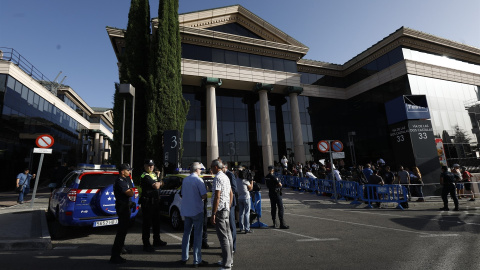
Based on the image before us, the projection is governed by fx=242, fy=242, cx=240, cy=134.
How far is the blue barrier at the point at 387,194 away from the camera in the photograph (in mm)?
10805

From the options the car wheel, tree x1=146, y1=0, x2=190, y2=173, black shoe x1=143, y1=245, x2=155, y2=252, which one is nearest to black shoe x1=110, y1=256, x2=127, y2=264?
black shoe x1=143, y1=245, x2=155, y2=252

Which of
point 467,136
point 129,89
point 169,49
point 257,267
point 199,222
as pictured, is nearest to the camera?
point 257,267

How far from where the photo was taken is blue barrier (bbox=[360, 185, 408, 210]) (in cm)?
1080

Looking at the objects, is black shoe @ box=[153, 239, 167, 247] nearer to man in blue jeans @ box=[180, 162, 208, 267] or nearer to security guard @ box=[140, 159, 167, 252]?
security guard @ box=[140, 159, 167, 252]

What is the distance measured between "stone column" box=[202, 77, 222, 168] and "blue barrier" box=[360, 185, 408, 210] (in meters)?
11.8

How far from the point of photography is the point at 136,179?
13.8 m

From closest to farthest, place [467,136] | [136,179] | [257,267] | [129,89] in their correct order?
[257,267] < [129,89] < [136,179] < [467,136]

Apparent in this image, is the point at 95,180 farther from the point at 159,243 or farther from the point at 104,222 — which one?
the point at 159,243

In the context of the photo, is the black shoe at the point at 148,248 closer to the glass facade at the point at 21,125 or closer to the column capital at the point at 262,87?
the glass facade at the point at 21,125

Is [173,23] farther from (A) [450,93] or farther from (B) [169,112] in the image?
(A) [450,93]

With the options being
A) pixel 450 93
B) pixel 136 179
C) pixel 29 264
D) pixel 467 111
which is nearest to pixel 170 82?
pixel 136 179

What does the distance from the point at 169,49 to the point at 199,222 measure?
1428 centimetres

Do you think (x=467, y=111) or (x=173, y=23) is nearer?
(x=173, y=23)

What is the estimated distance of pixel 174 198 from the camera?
704 centimetres
